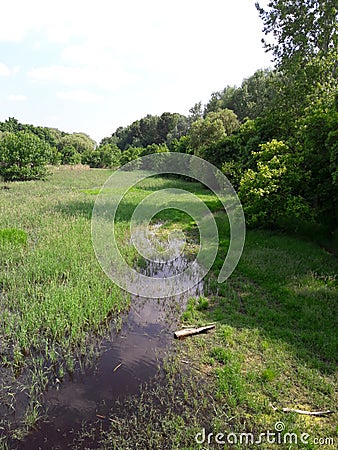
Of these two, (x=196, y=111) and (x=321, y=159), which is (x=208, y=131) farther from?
(x=196, y=111)

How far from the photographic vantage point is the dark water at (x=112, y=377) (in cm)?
323

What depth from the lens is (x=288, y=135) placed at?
1185cm

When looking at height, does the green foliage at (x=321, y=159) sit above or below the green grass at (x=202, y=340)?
above

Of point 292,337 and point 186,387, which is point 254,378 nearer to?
point 186,387

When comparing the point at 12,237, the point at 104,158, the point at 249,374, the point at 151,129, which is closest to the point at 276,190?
the point at 249,374

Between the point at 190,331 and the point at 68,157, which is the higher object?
the point at 68,157

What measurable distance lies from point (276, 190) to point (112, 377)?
711 centimetres

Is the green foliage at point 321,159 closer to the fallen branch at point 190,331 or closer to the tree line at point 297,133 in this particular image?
the tree line at point 297,133

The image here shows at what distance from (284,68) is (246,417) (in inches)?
465

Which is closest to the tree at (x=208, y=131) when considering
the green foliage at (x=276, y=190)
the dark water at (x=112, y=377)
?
the green foliage at (x=276, y=190)

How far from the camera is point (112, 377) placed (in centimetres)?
404

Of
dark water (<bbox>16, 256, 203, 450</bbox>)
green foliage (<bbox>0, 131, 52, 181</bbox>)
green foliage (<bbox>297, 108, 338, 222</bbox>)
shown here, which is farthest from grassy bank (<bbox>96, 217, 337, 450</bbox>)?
green foliage (<bbox>0, 131, 52, 181</bbox>)

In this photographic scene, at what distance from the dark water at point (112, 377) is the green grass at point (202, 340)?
192mm

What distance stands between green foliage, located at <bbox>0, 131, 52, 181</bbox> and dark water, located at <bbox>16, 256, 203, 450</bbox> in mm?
21140
